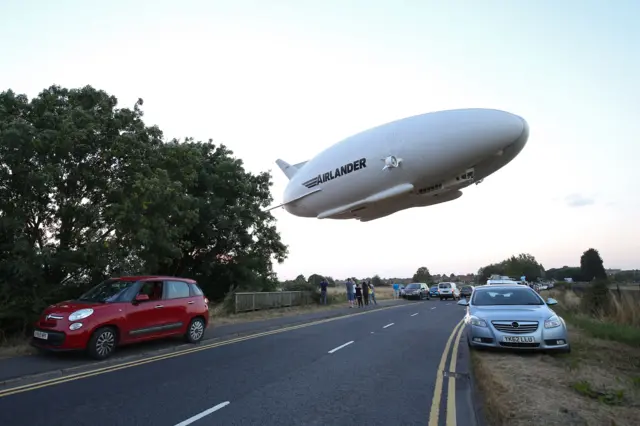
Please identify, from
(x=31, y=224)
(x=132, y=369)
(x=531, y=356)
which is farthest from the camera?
(x=31, y=224)

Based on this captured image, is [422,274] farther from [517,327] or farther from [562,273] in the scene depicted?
[517,327]

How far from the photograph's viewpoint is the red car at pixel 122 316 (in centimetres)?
874

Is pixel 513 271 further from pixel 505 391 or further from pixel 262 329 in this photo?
pixel 505 391

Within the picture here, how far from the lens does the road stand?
5371mm

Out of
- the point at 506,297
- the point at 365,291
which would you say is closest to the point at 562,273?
the point at 365,291

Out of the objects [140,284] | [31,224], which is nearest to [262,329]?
[140,284]

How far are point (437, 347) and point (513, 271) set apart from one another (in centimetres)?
9713

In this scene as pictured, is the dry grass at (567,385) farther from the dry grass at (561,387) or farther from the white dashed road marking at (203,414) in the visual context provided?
the white dashed road marking at (203,414)

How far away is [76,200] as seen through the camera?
1289 cm

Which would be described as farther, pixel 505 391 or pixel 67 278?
pixel 67 278

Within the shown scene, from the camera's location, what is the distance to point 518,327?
29.1 feet

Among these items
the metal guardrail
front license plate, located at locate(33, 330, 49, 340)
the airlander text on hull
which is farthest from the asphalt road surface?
the metal guardrail

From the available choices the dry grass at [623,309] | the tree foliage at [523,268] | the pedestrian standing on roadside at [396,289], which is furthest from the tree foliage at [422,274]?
the dry grass at [623,309]

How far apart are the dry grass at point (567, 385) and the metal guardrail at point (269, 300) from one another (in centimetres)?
1410
